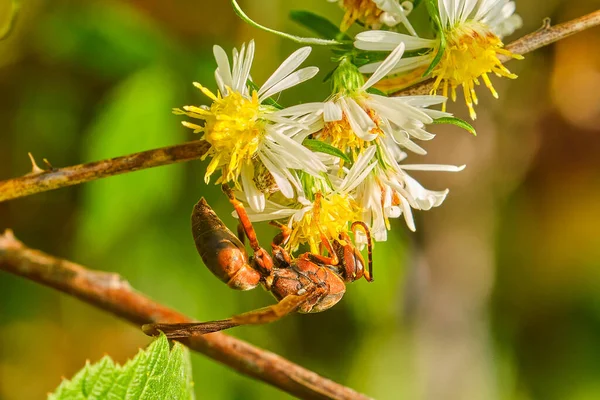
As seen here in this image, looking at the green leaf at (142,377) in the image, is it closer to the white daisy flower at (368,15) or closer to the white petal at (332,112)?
the white petal at (332,112)

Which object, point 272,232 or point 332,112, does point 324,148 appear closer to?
point 332,112

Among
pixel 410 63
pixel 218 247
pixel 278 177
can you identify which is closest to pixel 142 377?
pixel 218 247

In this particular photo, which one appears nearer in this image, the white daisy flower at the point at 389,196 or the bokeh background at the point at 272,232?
the white daisy flower at the point at 389,196

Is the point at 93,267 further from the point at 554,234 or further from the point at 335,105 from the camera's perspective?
the point at 554,234

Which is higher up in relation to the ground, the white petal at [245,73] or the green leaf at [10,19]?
the green leaf at [10,19]

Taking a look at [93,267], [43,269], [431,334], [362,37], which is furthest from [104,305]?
[431,334]

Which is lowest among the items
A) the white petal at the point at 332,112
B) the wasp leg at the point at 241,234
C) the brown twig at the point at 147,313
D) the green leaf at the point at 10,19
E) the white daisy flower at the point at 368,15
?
the brown twig at the point at 147,313

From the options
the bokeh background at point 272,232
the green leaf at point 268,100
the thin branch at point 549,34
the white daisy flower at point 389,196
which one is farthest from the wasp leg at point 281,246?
the bokeh background at point 272,232

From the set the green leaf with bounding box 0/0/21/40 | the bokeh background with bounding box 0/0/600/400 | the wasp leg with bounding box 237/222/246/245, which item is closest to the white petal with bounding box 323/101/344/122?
the wasp leg with bounding box 237/222/246/245
